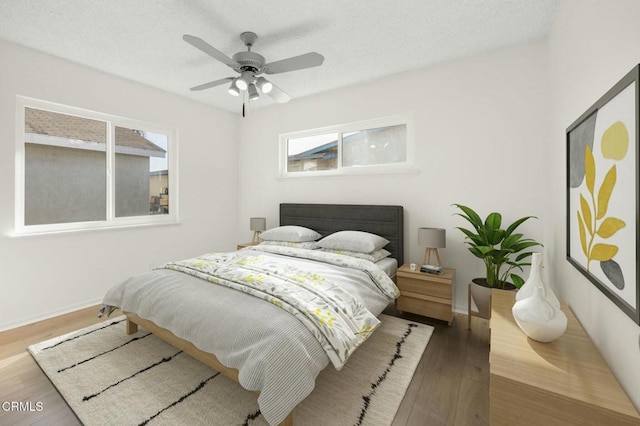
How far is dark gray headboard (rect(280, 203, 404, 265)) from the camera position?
10.6 ft

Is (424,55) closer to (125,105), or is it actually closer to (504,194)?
(504,194)

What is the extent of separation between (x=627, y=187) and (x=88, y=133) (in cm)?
451

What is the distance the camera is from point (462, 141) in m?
2.98

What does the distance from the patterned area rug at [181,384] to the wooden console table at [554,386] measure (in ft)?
2.34

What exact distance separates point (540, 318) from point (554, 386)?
1.19ft

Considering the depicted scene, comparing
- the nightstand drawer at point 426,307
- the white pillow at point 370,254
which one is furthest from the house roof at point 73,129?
the nightstand drawer at point 426,307

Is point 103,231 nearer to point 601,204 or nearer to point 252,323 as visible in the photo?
point 252,323

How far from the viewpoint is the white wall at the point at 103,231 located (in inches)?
105

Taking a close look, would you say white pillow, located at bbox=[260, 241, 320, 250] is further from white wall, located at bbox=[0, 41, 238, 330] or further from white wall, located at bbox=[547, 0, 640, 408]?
white wall, located at bbox=[547, 0, 640, 408]

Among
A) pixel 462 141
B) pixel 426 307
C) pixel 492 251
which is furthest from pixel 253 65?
pixel 426 307

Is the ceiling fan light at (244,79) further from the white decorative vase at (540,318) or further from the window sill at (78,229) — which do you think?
the white decorative vase at (540,318)

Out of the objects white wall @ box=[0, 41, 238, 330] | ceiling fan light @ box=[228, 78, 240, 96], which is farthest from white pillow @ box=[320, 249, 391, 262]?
white wall @ box=[0, 41, 238, 330]

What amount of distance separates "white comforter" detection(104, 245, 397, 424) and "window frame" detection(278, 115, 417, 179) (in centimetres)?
165

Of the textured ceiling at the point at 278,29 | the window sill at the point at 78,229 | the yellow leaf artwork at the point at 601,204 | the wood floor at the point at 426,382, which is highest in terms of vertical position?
the textured ceiling at the point at 278,29
